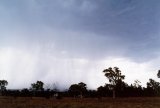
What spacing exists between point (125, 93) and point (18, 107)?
89.1m

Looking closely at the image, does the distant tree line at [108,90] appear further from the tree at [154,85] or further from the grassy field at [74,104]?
the grassy field at [74,104]

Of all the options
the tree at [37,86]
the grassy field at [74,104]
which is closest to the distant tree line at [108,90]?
the tree at [37,86]

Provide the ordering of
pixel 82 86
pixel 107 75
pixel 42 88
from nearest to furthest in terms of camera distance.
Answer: pixel 107 75 → pixel 82 86 → pixel 42 88

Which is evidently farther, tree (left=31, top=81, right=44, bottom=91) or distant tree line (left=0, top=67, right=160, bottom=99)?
tree (left=31, top=81, right=44, bottom=91)

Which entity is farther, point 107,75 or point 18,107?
point 107,75

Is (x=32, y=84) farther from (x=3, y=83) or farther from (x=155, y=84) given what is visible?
(x=155, y=84)

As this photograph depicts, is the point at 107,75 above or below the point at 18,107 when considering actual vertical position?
above

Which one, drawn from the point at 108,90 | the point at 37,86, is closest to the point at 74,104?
the point at 108,90

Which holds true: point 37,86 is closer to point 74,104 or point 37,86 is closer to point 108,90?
point 108,90

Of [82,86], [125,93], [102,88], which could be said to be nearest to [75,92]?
[82,86]

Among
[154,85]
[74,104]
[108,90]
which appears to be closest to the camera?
[74,104]

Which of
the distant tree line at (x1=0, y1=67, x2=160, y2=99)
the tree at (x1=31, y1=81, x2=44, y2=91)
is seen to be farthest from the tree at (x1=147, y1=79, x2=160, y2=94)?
the tree at (x1=31, y1=81, x2=44, y2=91)

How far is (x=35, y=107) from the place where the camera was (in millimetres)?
37750

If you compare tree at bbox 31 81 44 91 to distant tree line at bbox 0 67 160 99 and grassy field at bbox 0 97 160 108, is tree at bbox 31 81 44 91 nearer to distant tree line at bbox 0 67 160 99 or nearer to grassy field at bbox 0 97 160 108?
distant tree line at bbox 0 67 160 99
